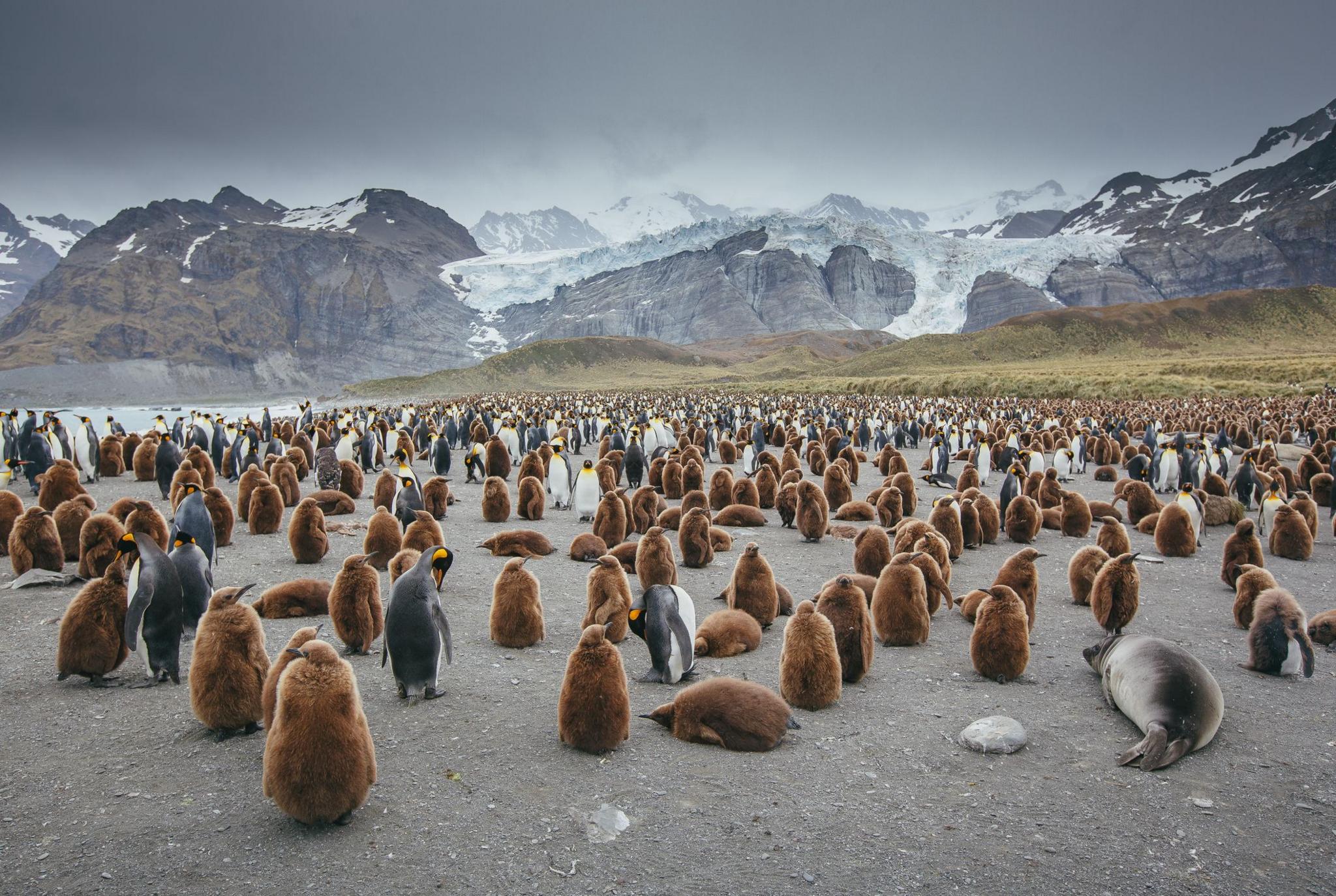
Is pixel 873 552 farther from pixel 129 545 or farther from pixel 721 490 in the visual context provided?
pixel 129 545

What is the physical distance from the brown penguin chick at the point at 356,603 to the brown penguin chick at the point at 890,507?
8231 millimetres

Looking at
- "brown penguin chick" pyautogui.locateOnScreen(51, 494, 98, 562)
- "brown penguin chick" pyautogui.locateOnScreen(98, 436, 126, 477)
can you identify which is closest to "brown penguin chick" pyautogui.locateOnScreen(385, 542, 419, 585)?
"brown penguin chick" pyautogui.locateOnScreen(51, 494, 98, 562)

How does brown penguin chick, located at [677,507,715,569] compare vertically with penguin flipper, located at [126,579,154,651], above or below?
below

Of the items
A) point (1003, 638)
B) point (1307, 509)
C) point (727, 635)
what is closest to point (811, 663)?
A: point (727, 635)

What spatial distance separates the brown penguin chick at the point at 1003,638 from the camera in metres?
5.81

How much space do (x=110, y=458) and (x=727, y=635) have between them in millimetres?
16802

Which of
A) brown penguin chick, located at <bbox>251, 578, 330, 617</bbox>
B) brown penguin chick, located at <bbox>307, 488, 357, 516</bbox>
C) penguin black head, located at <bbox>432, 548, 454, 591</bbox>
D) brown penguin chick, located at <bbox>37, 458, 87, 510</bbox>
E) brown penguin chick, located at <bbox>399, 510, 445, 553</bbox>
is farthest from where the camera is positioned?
brown penguin chick, located at <bbox>307, 488, 357, 516</bbox>

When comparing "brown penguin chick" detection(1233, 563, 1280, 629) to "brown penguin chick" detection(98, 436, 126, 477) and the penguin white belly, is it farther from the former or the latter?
"brown penguin chick" detection(98, 436, 126, 477)

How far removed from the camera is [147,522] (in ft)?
23.9

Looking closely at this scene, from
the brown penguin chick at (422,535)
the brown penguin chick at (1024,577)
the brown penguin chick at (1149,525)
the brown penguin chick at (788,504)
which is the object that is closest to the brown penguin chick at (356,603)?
the brown penguin chick at (422,535)

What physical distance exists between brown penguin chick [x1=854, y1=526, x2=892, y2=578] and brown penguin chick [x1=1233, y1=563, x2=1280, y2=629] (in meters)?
3.21

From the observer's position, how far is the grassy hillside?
53125 millimetres

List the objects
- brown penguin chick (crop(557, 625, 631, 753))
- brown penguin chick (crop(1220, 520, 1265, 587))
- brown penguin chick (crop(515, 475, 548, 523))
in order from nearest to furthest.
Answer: brown penguin chick (crop(557, 625, 631, 753)) → brown penguin chick (crop(1220, 520, 1265, 587)) → brown penguin chick (crop(515, 475, 548, 523))

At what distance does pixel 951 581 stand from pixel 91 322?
172 meters
